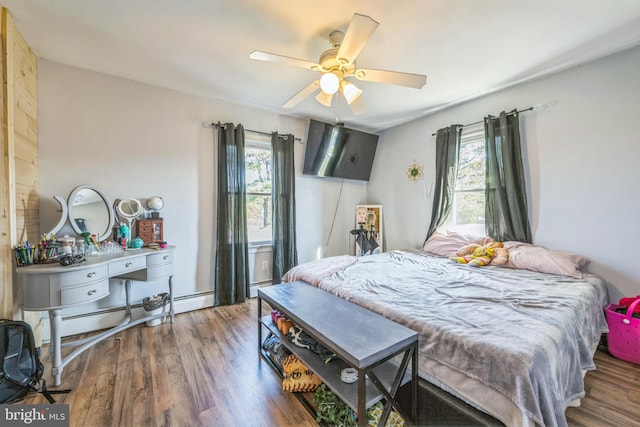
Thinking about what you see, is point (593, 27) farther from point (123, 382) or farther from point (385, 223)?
point (123, 382)

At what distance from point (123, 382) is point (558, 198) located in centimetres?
396

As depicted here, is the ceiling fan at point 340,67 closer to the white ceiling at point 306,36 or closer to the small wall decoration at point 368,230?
the white ceiling at point 306,36

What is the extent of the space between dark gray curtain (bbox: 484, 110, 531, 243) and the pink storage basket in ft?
2.79

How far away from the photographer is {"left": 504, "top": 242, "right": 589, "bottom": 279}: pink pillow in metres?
2.13

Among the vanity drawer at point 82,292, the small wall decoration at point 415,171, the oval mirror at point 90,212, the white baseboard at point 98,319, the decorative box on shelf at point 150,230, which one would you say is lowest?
the white baseboard at point 98,319

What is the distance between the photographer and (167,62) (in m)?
2.28

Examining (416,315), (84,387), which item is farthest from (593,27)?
(84,387)

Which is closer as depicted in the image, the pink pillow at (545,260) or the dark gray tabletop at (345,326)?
the dark gray tabletop at (345,326)

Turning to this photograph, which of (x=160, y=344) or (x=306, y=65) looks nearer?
(x=306, y=65)

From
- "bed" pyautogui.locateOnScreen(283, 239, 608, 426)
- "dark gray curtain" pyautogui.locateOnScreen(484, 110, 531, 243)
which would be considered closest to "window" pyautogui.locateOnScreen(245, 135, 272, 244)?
"bed" pyautogui.locateOnScreen(283, 239, 608, 426)

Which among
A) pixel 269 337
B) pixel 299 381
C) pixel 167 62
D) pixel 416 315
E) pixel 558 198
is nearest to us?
pixel 416 315

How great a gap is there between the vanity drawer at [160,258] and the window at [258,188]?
3.50 feet

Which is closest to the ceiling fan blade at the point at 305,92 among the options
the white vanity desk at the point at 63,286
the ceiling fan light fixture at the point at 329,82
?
the ceiling fan light fixture at the point at 329,82

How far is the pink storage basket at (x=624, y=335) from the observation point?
1874 mm
